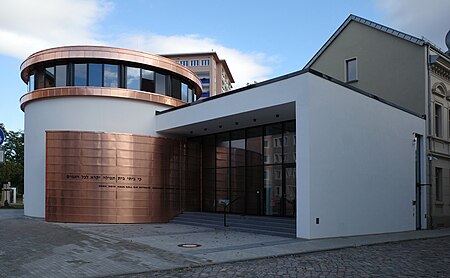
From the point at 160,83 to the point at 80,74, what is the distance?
391 centimetres

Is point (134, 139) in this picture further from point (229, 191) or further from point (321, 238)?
point (321, 238)

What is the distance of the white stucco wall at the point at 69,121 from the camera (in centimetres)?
2005

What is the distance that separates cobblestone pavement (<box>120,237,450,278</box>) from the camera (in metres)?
8.66

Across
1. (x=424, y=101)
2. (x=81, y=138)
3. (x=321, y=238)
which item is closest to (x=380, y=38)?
(x=424, y=101)

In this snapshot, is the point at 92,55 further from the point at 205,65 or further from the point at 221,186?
the point at 205,65

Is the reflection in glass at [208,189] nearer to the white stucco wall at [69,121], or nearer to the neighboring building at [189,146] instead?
the neighboring building at [189,146]

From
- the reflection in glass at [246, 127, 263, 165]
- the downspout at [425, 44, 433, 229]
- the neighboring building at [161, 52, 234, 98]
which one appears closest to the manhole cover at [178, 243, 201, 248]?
the reflection in glass at [246, 127, 263, 165]

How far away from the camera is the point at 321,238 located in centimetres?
1443

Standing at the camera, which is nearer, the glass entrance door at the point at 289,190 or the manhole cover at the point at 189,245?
the manhole cover at the point at 189,245

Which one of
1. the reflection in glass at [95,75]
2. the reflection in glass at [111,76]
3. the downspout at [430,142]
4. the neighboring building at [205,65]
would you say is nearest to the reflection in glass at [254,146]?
the reflection in glass at [111,76]

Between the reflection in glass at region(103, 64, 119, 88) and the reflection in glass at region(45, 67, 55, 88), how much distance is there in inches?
98.3

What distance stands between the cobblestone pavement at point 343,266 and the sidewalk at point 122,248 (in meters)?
0.50

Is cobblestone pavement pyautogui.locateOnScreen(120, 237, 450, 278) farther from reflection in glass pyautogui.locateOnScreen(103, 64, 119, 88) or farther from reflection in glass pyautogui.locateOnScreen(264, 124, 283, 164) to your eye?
reflection in glass pyautogui.locateOnScreen(103, 64, 119, 88)

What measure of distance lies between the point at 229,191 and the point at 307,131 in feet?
25.8
